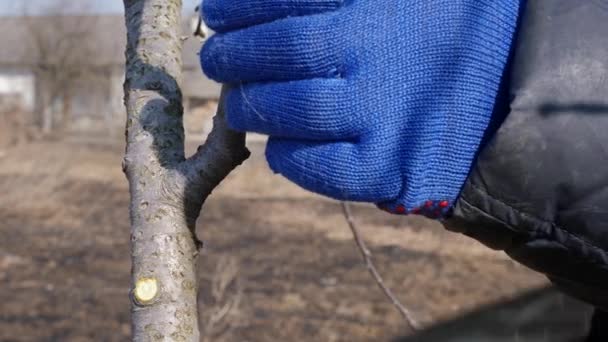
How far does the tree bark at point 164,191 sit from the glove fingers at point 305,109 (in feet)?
0.82

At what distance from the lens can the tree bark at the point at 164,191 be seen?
1069 millimetres

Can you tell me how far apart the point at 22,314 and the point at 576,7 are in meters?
6.52

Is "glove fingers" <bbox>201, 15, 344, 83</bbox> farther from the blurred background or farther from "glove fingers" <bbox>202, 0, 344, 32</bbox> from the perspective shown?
the blurred background

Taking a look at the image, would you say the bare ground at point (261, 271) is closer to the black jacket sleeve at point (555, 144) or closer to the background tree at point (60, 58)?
the black jacket sleeve at point (555, 144)

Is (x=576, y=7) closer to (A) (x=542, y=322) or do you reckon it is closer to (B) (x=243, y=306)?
(A) (x=542, y=322)

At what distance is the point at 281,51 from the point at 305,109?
65 mm

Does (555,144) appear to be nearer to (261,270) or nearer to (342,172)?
(342,172)

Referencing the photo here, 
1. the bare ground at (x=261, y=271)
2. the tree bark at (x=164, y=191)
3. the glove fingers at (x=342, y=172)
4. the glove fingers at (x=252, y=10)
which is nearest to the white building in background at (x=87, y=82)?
the bare ground at (x=261, y=271)

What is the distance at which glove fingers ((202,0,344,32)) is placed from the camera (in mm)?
813

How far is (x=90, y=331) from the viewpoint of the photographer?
20.2ft

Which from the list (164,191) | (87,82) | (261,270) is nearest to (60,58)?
(87,82)

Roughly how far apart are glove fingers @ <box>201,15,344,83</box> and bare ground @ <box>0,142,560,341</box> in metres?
4.45

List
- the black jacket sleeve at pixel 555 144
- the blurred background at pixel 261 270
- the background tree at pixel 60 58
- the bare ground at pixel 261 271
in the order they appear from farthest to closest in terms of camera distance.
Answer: the background tree at pixel 60 58, the bare ground at pixel 261 271, the blurred background at pixel 261 270, the black jacket sleeve at pixel 555 144

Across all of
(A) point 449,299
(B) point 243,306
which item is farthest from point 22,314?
(A) point 449,299
